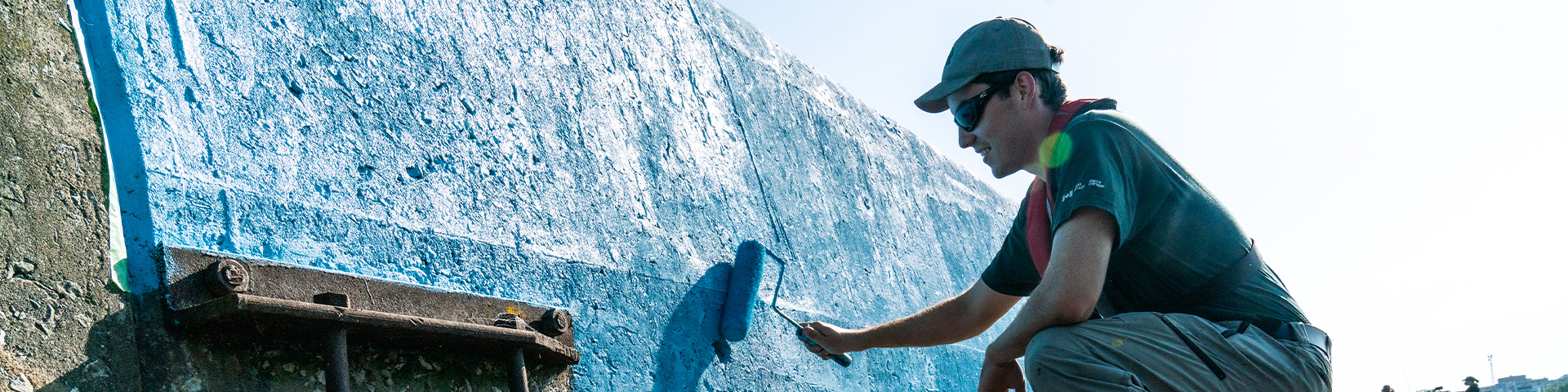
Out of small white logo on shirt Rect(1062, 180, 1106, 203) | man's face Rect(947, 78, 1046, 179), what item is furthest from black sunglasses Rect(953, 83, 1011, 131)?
small white logo on shirt Rect(1062, 180, 1106, 203)

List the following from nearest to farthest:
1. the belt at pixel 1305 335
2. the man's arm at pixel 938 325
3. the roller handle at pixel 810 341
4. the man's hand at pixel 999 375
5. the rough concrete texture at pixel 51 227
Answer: the rough concrete texture at pixel 51 227, the belt at pixel 1305 335, the man's hand at pixel 999 375, the man's arm at pixel 938 325, the roller handle at pixel 810 341

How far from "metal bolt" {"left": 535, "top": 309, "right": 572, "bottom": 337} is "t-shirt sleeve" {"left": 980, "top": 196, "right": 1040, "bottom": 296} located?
87 centimetres

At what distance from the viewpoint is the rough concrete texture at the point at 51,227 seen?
1270mm

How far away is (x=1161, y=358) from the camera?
1.70m

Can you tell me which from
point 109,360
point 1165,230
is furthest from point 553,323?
point 1165,230

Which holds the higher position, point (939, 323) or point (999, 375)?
point (939, 323)

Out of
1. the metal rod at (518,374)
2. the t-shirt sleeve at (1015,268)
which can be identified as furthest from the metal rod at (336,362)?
the t-shirt sleeve at (1015,268)

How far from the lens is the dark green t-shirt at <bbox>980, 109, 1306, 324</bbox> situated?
5.93 feet

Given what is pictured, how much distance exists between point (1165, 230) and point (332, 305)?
129cm

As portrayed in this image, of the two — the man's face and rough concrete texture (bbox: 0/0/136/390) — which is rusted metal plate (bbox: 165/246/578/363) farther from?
the man's face

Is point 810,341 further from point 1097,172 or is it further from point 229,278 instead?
point 229,278

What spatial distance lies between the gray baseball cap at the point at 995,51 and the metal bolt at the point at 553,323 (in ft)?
2.74

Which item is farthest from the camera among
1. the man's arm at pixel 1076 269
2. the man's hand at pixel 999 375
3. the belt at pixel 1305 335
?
the man's hand at pixel 999 375

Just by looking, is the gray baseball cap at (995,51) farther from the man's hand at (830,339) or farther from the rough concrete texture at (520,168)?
the rough concrete texture at (520,168)
